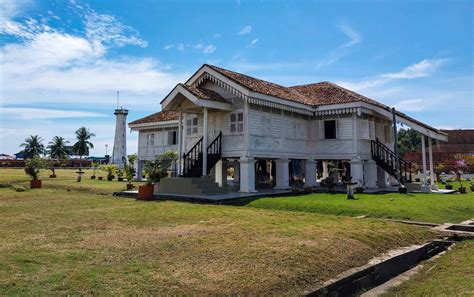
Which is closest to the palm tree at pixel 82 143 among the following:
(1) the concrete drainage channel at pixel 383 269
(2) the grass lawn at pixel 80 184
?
(2) the grass lawn at pixel 80 184

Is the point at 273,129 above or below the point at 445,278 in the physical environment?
above

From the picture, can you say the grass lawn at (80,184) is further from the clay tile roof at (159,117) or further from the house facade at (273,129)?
the clay tile roof at (159,117)

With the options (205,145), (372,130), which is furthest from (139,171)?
(372,130)

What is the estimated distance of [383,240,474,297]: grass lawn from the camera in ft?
17.7

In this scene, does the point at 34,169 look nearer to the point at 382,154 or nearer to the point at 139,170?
the point at 139,170

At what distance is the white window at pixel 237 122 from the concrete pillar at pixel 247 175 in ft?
5.31

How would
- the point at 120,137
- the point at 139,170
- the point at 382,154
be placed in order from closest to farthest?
the point at 382,154, the point at 139,170, the point at 120,137

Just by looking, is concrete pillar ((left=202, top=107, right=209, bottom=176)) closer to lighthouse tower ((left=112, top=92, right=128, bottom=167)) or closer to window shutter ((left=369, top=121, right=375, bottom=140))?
window shutter ((left=369, top=121, right=375, bottom=140))

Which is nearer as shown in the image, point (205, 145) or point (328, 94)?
point (205, 145)

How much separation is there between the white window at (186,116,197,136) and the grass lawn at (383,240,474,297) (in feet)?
49.8

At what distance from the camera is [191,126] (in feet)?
69.2

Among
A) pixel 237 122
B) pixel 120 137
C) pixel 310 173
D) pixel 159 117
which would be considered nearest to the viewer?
pixel 237 122

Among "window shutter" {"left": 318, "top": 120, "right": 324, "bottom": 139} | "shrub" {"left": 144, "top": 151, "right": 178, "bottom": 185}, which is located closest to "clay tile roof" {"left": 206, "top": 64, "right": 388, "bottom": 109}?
"window shutter" {"left": 318, "top": 120, "right": 324, "bottom": 139}

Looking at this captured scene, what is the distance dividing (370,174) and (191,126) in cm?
1104
